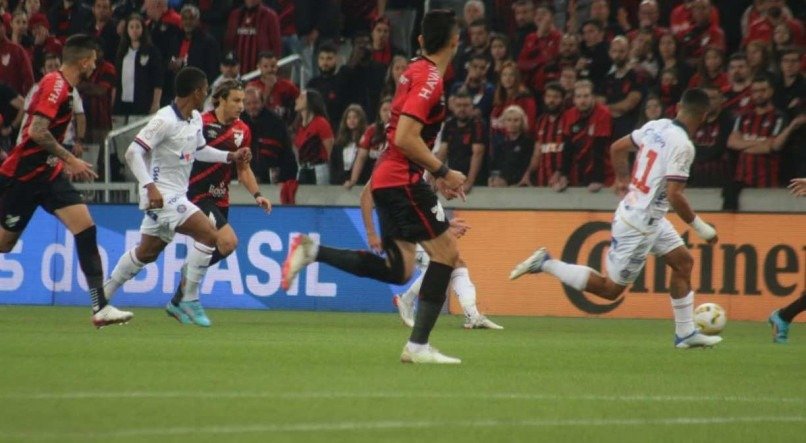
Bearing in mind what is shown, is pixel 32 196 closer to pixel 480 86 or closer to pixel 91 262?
pixel 91 262

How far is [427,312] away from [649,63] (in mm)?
9570

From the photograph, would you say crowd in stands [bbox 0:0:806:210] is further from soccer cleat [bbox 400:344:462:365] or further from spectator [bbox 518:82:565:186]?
soccer cleat [bbox 400:344:462:365]

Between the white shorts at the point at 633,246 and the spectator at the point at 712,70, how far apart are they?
5.80 metres

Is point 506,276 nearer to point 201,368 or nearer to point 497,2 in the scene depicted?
point 497,2

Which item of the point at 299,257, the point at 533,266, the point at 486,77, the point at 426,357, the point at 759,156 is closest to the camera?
the point at 426,357

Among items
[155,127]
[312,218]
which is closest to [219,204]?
[155,127]

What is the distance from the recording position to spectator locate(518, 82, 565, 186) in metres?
18.3

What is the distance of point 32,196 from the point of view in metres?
13.6

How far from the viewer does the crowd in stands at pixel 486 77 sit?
1748cm

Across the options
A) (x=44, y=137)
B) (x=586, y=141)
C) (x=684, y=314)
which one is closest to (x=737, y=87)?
(x=586, y=141)

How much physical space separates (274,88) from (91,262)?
8.14m

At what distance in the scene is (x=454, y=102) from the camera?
1891 cm

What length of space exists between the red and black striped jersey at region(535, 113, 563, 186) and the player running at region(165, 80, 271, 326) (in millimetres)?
4400

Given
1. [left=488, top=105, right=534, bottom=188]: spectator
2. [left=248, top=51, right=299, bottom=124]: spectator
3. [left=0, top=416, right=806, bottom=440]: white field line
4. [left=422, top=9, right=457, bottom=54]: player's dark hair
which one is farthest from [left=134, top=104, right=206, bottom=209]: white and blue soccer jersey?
[left=0, top=416, right=806, bottom=440]: white field line
